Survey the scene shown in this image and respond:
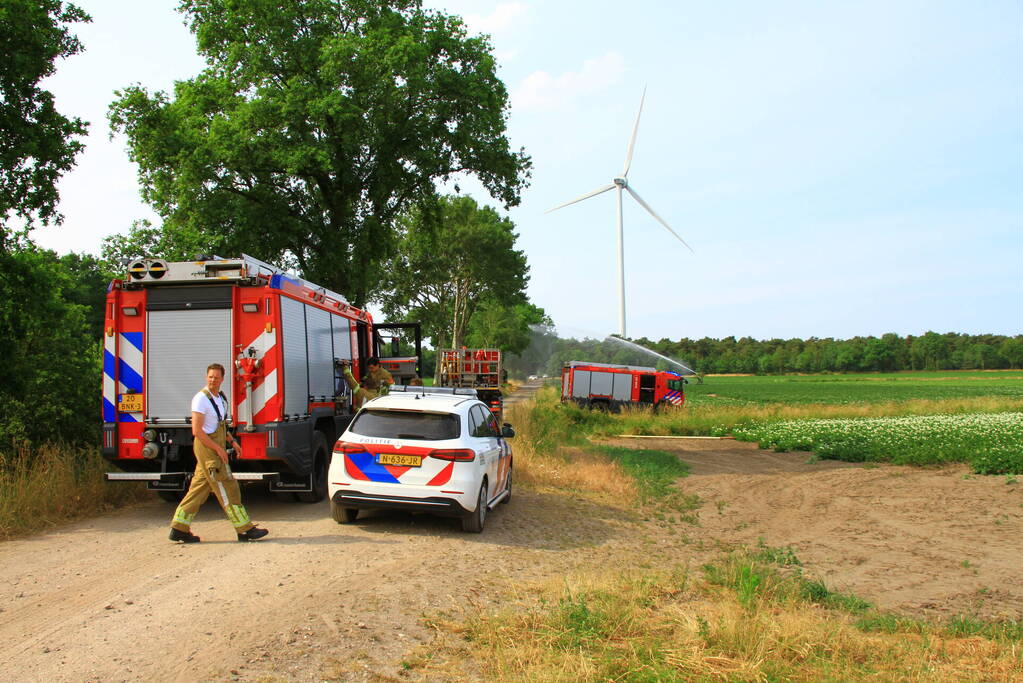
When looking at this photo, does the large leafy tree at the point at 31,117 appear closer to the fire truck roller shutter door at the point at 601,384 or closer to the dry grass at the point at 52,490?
the dry grass at the point at 52,490

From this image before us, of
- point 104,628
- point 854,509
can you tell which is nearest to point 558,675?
point 104,628

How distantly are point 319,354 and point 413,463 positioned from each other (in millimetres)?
3862

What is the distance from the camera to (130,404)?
1002cm

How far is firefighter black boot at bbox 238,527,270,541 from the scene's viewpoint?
855 centimetres

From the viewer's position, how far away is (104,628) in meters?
5.62

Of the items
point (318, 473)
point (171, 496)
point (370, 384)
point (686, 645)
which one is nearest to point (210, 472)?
point (171, 496)

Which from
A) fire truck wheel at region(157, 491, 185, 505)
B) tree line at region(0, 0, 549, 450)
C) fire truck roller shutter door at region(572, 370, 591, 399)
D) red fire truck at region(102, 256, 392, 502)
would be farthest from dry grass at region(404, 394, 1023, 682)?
fire truck roller shutter door at region(572, 370, 591, 399)

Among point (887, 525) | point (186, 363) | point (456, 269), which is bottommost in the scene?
point (887, 525)

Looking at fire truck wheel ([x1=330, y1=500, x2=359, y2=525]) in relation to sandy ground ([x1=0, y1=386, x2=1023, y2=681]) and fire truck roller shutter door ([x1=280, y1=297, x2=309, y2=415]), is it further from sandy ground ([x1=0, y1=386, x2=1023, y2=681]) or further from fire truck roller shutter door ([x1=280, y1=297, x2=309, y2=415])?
fire truck roller shutter door ([x1=280, y1=297, x2=309, y2=415])

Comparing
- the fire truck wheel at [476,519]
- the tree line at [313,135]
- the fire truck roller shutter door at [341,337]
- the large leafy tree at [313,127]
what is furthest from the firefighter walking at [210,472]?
the large leafy tree at [313,127]

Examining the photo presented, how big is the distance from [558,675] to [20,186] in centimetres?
1162

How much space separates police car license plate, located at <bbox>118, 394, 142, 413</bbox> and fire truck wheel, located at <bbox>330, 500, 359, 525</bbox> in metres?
2.84

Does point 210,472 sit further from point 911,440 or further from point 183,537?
point 911,440

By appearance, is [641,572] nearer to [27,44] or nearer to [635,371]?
[27,44]
